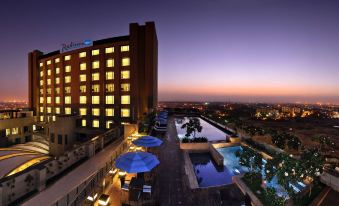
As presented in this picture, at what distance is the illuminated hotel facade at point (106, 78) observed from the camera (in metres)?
41.4

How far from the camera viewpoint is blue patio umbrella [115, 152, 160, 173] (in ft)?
32.7

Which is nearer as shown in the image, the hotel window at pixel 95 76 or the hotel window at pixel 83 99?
the hotel window at pixel 95 76

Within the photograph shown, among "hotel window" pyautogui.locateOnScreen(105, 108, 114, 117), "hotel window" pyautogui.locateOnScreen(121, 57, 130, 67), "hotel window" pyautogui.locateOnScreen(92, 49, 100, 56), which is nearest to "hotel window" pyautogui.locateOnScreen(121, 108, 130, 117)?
"hotel window" pyautogui.locateOnScreen(105, 108, 114, 117)

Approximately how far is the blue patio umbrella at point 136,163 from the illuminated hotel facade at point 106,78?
1126 inches

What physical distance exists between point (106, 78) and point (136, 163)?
3756 cm

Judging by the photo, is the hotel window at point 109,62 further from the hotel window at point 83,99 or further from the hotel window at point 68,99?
the hotel window at point 68,99

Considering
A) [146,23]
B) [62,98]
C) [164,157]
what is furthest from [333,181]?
[62,98]

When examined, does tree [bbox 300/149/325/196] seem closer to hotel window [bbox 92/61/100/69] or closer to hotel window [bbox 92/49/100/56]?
hotel window [bbox 92/61/100/69]

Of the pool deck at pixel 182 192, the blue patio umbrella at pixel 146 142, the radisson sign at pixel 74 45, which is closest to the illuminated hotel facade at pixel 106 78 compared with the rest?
the radisson sign at pixel 74 45

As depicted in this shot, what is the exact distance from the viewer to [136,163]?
1026 centimetres

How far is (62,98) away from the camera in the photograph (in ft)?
171

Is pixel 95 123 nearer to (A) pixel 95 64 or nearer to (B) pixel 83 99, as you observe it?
(B) pixel 83 99

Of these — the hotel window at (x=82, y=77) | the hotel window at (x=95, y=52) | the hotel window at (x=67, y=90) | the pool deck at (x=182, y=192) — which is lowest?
the pool deck at (x=182, y=192)

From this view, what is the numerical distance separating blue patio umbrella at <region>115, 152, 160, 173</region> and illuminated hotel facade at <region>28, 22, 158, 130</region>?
28610 millimetres
